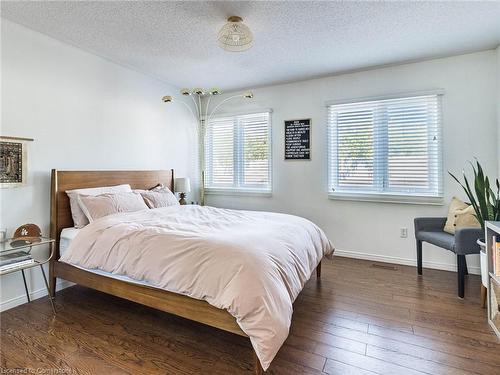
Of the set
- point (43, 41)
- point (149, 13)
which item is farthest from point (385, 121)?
point (43, 41)

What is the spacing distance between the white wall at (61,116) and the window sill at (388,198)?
2.70 metres

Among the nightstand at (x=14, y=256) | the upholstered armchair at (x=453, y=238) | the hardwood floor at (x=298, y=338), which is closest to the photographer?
the hardwood floor at (x=298, y=338)

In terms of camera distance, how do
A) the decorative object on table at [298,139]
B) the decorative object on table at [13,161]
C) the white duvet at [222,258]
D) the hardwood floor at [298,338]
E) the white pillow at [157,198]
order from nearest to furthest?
the white duvet at [222,258] < the hardwood floor at [298,338] < the decorative object on table at [13,161] < the white pillow at [157,198] < the decorative object on table at [298,139]

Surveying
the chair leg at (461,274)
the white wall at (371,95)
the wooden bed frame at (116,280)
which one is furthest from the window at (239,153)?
the chair leg at (461,274)

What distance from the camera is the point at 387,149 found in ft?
11.1

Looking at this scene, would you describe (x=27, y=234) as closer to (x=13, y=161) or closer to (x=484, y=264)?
(x=13, y=161)

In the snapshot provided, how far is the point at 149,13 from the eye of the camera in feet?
7.29

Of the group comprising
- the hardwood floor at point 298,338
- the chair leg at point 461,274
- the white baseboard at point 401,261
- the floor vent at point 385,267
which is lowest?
the hardwood floor at point 298,338

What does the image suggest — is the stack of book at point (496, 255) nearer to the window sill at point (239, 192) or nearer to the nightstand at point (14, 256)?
the window sill at point (239, 192)

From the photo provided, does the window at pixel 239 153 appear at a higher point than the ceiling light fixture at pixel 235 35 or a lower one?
lower

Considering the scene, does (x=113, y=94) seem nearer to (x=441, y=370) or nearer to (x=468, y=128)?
(x=441, y=370)

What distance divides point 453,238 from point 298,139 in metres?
2.19

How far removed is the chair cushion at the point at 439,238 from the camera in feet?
8.27

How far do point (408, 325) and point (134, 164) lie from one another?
341 cm
